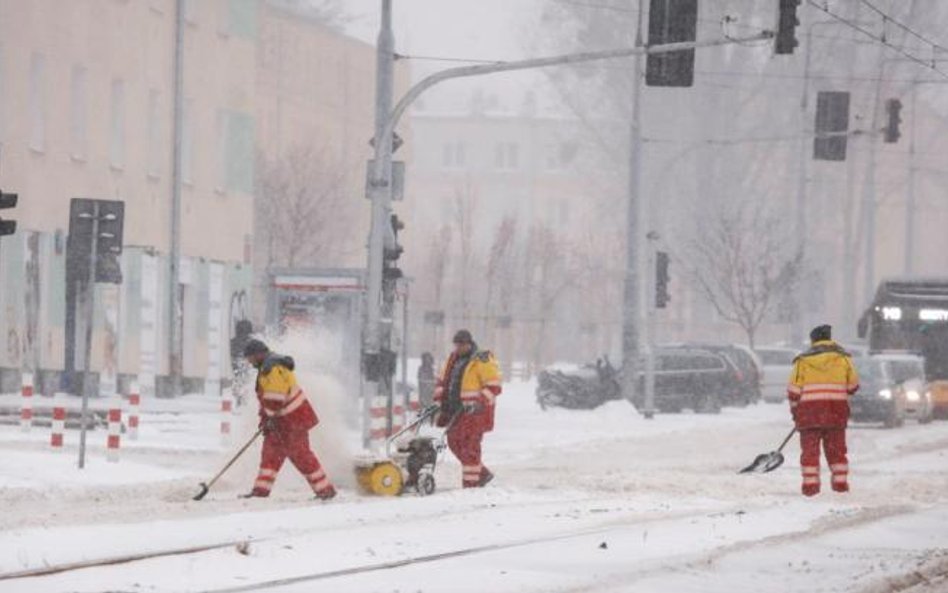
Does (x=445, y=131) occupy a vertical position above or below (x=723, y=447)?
above

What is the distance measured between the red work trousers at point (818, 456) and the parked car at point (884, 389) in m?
23.4

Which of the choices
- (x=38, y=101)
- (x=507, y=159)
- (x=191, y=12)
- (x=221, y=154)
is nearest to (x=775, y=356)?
(x=221, y=154)

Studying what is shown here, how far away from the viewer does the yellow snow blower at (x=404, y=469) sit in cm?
2514

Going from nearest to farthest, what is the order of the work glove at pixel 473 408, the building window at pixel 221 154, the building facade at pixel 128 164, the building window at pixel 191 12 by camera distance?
1. the work glove at pixel 473 408
2. the building facade at pixel 128 164
3. the building window at pixel 191 12
4. the building window at pixel 221 154

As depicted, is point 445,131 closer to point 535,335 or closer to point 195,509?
point 535,335

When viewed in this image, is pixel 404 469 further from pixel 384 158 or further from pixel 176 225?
pixel 176 225

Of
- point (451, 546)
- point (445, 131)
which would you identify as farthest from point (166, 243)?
point (445, 131)

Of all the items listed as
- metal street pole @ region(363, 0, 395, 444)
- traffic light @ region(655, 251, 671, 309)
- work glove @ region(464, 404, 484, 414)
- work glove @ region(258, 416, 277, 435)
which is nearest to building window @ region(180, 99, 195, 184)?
traffic light @ region(655, 251, 671, 309)

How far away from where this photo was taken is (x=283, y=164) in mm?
84875

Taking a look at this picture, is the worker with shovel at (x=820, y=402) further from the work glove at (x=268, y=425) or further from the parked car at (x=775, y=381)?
the parked car at (x=775, y=381)

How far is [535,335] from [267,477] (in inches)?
2625

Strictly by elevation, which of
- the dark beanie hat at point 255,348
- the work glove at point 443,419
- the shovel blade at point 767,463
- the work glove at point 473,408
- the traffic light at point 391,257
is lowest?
the shovel blade at point 767,463

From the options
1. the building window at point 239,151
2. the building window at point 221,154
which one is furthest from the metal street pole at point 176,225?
the building window at point 239,151

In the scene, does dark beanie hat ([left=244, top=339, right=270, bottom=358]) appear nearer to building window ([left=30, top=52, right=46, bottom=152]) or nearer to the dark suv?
building window ([left=30, top=52, right=46, bottom=152])
